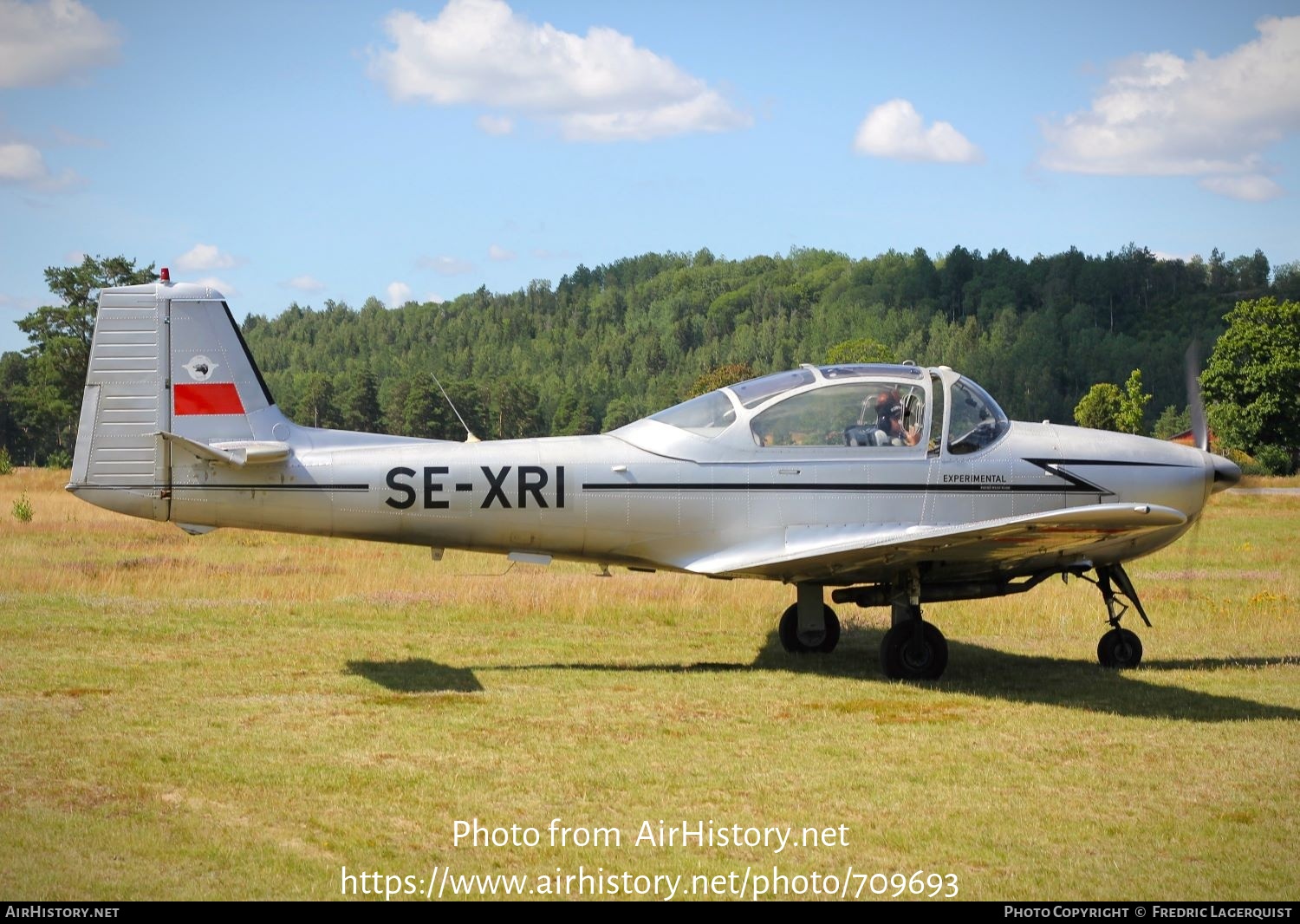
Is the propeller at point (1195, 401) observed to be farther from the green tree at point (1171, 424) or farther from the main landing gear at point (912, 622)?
the green tree at point (1171, 424)

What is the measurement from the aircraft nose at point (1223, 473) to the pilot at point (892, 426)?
272cm

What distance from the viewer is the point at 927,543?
878cm

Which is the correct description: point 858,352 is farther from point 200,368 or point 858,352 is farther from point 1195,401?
point 200,368

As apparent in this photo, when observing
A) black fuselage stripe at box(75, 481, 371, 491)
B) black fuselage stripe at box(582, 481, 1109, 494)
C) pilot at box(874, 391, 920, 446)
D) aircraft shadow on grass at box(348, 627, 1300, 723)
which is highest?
pilot at box(874, 391, 920, 446)

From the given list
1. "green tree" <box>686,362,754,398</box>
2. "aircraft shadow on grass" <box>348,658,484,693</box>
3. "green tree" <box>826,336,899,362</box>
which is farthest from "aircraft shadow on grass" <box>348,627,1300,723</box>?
"green tree" <box>826,336,899,362</box>

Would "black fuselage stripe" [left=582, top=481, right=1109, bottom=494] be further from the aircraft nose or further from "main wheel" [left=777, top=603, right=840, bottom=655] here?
the aircraft nose

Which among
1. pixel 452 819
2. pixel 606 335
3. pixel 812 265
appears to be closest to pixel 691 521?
pixel 452 819

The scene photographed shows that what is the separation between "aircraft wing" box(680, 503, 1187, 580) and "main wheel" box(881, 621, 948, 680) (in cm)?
54

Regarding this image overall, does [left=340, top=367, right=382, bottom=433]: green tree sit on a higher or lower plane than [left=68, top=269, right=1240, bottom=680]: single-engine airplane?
higher

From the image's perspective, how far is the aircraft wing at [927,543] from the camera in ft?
26.7

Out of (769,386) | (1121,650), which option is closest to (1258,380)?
(1121,650)

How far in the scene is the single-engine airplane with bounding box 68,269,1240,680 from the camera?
9.21 metres

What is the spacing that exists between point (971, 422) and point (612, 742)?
4322 mm

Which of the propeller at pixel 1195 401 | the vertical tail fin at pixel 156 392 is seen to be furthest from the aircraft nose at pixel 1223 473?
the vertical tail fin at pixel 156 392
